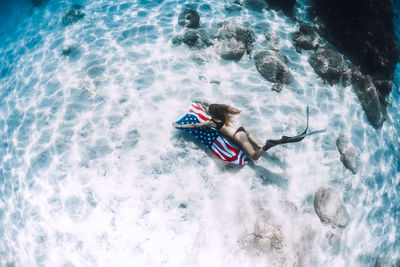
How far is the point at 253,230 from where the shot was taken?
387cm

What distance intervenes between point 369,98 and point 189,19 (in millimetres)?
6286

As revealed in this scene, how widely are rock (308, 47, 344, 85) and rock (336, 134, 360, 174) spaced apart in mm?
1959

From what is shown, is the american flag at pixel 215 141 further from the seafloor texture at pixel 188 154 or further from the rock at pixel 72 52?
the rock at pixel 72 52

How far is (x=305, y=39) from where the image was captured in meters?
6.86

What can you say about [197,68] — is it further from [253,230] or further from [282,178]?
[253,230]

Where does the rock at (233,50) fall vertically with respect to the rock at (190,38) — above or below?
below

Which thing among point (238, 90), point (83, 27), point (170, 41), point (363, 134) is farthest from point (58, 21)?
point (363, 134)

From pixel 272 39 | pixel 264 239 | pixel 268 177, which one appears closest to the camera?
pixel 264 239

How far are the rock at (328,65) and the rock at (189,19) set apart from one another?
3920 mm

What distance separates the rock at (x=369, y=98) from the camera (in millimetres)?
6301

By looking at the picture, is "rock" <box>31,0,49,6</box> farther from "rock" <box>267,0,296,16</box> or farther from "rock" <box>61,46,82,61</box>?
"rock" <box>267,0,296,16</box>

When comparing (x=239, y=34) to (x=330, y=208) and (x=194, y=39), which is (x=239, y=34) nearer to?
(x=194, y=39)

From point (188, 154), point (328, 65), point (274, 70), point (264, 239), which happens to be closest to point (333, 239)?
point (264, 239)

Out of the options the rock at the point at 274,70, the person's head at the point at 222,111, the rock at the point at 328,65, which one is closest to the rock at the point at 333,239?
the person's head at the point at 222,111
